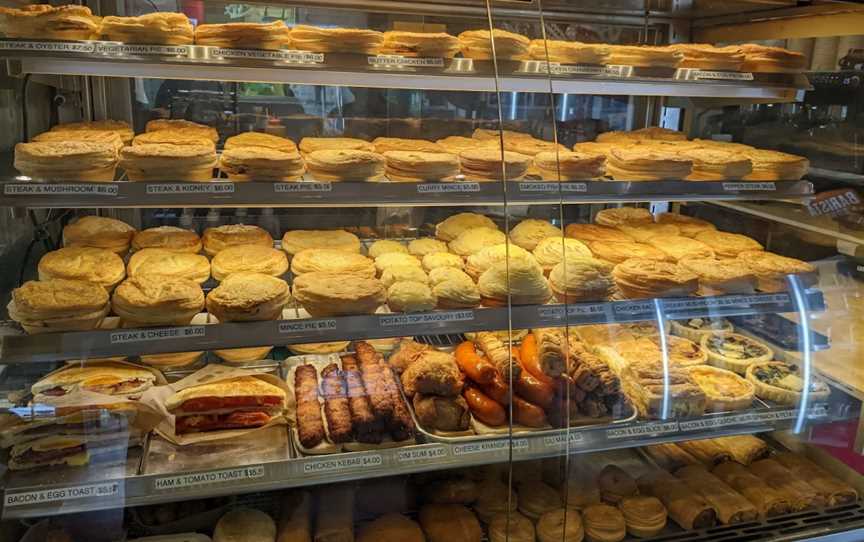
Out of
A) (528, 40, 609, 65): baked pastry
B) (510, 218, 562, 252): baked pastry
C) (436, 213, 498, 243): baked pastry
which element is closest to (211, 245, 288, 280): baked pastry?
(436, 213, 498, 243): baked pastry

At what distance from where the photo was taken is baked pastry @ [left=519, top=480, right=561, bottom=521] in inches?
103

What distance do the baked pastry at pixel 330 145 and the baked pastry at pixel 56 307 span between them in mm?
917

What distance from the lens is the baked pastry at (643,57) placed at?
2768mm

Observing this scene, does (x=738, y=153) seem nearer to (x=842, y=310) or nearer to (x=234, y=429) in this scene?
(x=842, y=310)

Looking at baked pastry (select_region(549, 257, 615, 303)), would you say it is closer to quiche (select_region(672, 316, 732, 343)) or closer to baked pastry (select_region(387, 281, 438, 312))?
baked pastry (select_region(387, 281, 438, 312))

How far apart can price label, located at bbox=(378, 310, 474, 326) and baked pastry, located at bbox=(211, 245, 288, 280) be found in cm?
50

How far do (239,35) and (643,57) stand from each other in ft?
5.27

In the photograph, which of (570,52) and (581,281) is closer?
(581,281)

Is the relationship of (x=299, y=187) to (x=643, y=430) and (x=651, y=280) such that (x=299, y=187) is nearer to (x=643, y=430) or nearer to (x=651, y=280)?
(x=651, y=280)

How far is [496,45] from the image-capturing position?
8.20ft

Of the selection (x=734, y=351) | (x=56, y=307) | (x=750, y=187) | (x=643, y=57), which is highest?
(x=643, y=57)

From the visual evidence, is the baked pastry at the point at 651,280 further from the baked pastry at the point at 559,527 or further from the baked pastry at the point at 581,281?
the baked pastry at the point at 559,527

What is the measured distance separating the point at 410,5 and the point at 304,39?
643 millimetres

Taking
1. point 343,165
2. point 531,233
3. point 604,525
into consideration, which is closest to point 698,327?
point 531,233
